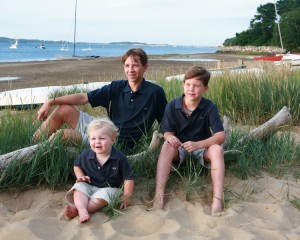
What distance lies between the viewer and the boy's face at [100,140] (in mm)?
2863

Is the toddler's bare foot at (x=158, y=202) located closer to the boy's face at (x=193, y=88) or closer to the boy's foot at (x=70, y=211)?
the boy's foot at (x=70, y=211)

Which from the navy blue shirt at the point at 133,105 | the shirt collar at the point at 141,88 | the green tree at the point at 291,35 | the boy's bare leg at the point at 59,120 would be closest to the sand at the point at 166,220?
the boy's bare leg at the point at 59,120

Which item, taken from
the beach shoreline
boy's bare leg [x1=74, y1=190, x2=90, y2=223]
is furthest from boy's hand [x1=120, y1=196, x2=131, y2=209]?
the beach shoreline

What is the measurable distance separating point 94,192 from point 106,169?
0.19 m

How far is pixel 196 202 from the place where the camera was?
9.88 ft

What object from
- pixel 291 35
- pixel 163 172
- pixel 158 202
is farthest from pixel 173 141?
pixel 291 35

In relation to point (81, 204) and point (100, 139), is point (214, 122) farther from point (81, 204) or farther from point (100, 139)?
point (81, 204)

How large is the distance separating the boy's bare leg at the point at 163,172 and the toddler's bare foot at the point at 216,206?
1.18 feet

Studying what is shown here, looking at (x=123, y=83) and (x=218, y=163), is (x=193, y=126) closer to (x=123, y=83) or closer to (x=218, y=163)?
(x=218, y=163)

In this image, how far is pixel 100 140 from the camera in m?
2.87

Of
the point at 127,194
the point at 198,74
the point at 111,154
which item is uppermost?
the point at 198,74

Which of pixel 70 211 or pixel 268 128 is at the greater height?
pixel 268 128

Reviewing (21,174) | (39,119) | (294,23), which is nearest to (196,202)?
(21,174)

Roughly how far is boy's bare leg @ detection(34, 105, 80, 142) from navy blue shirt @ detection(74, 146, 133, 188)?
72 cm
